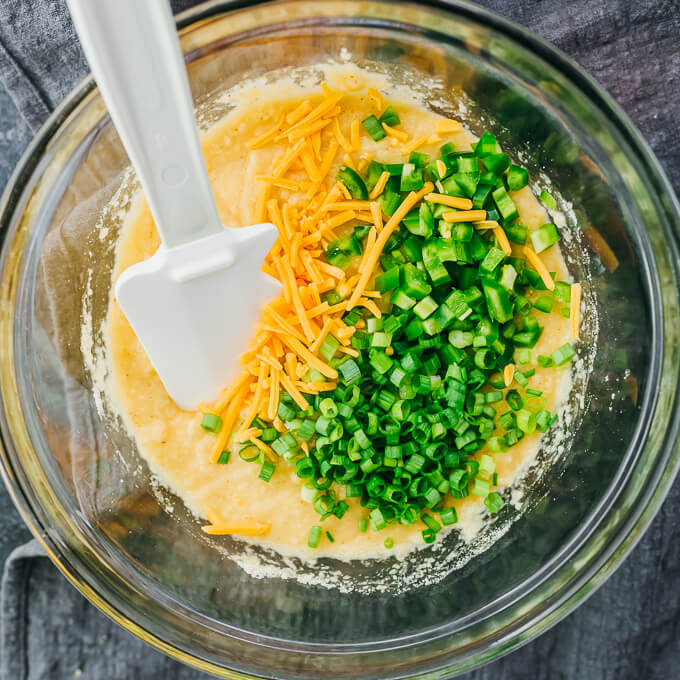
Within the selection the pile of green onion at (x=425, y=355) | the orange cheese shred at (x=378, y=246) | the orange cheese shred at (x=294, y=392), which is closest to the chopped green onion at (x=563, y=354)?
the pile of green onion at (x=425, y=355)

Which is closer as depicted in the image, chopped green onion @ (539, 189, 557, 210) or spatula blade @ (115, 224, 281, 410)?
spatula blade @ (115, 224, 281, 410)

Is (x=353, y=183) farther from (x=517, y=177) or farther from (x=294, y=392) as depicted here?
(x=294, y=392)

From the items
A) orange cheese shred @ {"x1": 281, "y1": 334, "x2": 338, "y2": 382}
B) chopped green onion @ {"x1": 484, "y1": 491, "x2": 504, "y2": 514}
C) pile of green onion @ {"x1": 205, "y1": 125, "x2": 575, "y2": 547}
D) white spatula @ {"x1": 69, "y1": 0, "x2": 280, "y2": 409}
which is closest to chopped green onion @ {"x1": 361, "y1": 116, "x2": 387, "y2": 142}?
pile of green onion @ {"x1": 205, "y1": 125, "x2": 575, "y2": 547}

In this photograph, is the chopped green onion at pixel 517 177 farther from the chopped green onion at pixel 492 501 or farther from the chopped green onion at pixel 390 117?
the chopped green onion at pixel 492 501

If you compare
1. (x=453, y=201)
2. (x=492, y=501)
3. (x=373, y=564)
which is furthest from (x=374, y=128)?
(x=373, y=564)

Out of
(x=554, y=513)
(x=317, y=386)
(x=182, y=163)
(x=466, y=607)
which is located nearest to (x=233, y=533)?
(x=317, y=386)

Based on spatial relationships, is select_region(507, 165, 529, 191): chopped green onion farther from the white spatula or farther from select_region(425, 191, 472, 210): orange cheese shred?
the white spatula
